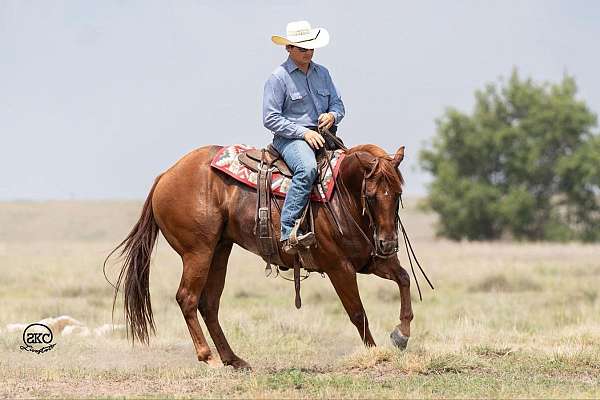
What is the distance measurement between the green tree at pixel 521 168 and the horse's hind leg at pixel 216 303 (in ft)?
136

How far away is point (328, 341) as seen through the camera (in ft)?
40.8

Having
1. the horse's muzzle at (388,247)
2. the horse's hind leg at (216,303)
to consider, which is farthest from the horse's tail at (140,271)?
the horse's muzzle at (388,247)

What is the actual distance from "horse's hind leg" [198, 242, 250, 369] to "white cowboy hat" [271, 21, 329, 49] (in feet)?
6.96

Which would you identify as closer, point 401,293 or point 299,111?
→ point 401,293

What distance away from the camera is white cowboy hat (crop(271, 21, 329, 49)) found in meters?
9.47

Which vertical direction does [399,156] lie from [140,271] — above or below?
above

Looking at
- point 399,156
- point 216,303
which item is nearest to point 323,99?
point 399,156

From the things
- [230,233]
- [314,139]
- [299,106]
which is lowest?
[230,233]

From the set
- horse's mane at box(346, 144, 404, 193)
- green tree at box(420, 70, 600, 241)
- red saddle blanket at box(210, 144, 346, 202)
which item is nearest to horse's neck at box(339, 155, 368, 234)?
red saddle blanket at box(210, 144, 346, 202)

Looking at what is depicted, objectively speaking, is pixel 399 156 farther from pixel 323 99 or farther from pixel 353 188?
pixel 323 99

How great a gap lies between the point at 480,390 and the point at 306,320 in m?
6.31

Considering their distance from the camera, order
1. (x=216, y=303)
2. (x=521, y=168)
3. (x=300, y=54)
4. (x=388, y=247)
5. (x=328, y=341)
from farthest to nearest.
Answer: (x=521, y=168)
(x=328, y=341)
(x=216, y=303)
(x=300, y=54)
(x=388, y=247)

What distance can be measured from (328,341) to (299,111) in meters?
3.72

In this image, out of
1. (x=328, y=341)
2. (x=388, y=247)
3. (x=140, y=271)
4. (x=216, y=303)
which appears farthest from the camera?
(x=328, y=341)
